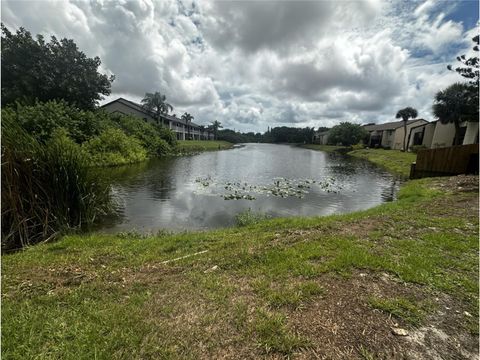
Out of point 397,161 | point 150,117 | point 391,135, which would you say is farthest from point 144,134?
point 391,135

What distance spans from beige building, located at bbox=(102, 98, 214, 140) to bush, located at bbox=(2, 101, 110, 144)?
17.5 meters

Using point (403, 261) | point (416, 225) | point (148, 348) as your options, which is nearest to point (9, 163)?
point (148, 348)

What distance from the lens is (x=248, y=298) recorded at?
365cm

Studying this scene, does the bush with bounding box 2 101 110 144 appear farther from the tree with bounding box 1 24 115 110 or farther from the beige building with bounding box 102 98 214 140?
the beige building with bounding box 102 98 214 140

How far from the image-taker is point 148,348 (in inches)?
106

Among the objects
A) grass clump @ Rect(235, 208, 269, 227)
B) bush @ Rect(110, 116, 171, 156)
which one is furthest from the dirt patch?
bush @ Rect(110, 116, 171, 156)

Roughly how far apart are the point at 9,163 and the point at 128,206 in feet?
18.7

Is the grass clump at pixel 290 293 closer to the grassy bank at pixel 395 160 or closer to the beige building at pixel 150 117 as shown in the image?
the grassy bank at pixel 395 160

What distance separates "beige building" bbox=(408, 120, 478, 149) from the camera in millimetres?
30234

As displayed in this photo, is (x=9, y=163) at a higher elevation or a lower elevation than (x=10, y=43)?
lower

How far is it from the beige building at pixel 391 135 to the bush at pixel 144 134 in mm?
47687

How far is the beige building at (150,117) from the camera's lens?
5894cm

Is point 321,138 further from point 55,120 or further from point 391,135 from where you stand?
point 55,120

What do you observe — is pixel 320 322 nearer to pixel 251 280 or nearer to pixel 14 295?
pixel 251 280
